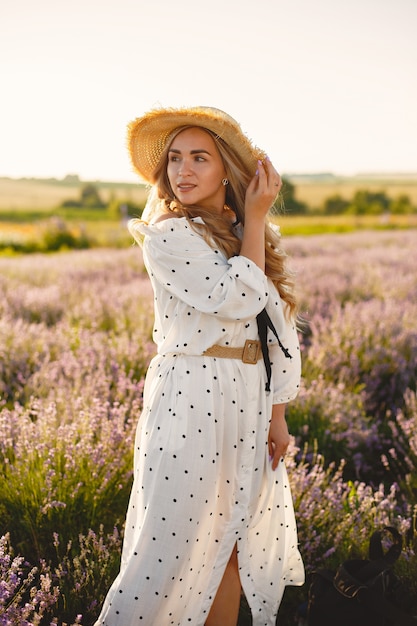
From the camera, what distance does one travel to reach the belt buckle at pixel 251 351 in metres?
2.10

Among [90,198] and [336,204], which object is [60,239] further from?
[336,204]

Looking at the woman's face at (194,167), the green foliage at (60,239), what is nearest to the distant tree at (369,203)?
the green foliage at (60,239)

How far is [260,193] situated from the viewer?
2033 millimetres

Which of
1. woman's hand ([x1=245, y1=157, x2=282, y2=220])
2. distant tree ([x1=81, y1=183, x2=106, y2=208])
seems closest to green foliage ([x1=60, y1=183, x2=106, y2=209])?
distant tree ([x1=81, y1=183, x2=106, y2=208])

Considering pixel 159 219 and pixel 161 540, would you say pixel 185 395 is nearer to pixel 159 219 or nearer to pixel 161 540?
pixel 161 540

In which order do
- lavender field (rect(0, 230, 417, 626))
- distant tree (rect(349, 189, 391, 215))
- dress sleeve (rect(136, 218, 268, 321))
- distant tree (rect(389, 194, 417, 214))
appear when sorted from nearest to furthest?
1. dress sleeve (rect(136, 218, 268, 321))
2. lavender field (rect(0, 230, 417, 626))
3. distant tree (rect(349, 189, 391, 215))
4. distant tree (rect(389, 194, 417, 214))

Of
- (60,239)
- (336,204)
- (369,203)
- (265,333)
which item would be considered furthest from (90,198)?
(265,333)

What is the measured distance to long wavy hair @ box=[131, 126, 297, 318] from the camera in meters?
2.11

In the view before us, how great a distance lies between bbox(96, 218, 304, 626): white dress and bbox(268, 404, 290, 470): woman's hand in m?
0.10

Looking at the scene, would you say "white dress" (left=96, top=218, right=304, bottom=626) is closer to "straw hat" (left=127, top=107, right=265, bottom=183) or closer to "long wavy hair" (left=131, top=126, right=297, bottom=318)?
"long wavy hair" (left=131, top=126, right=297, bottom=318)

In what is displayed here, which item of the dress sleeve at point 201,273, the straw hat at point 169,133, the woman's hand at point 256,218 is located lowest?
the dress sleeve at point 201,273

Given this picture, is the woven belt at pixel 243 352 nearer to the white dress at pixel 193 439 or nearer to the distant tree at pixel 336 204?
the white dress at pixel 193 439

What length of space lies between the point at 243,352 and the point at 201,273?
322 millimetres

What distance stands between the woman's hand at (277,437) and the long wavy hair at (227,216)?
1.20ft
